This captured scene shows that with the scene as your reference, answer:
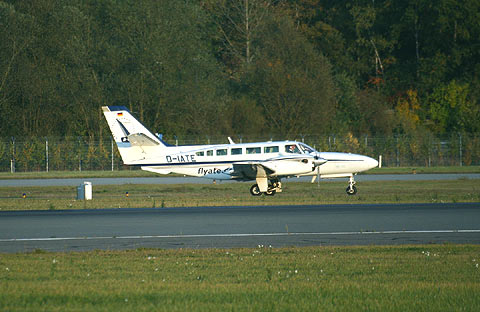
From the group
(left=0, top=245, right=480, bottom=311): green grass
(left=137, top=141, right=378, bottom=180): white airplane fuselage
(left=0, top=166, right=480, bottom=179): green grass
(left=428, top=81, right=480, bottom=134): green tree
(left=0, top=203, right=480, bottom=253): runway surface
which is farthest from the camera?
(left=428, top=81, right=480, bottom=134): green tree

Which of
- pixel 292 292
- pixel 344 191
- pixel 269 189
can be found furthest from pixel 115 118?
pixel 292 292

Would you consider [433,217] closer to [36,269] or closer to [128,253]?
[128,253]

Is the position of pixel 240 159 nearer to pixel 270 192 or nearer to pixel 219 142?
pixel 270 192

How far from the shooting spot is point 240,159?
101ft

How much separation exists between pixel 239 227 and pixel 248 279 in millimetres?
7197

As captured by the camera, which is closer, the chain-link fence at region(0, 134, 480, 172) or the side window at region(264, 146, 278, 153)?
the side window at region(264, 146, 278, 153)

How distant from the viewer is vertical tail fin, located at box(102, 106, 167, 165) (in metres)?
31.7

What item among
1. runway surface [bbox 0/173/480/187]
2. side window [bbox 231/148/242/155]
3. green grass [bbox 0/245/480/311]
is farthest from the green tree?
green grass [bbox 0/245/480/311]

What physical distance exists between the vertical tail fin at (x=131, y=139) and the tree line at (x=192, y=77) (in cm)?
2345

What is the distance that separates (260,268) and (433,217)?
9.45 metres

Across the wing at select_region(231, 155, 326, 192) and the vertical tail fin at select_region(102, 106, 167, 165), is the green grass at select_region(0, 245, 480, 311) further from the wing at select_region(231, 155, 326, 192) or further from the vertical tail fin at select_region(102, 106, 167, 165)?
the vertical tail fin at select_region(102, 106, 167, 165)

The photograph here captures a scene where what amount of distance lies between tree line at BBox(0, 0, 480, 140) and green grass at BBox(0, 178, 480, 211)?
20911 millimetres

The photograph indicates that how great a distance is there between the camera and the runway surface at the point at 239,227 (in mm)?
15086

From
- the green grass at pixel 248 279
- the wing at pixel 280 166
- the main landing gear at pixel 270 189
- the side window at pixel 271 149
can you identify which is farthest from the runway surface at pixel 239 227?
the side window at pixel 271 149
